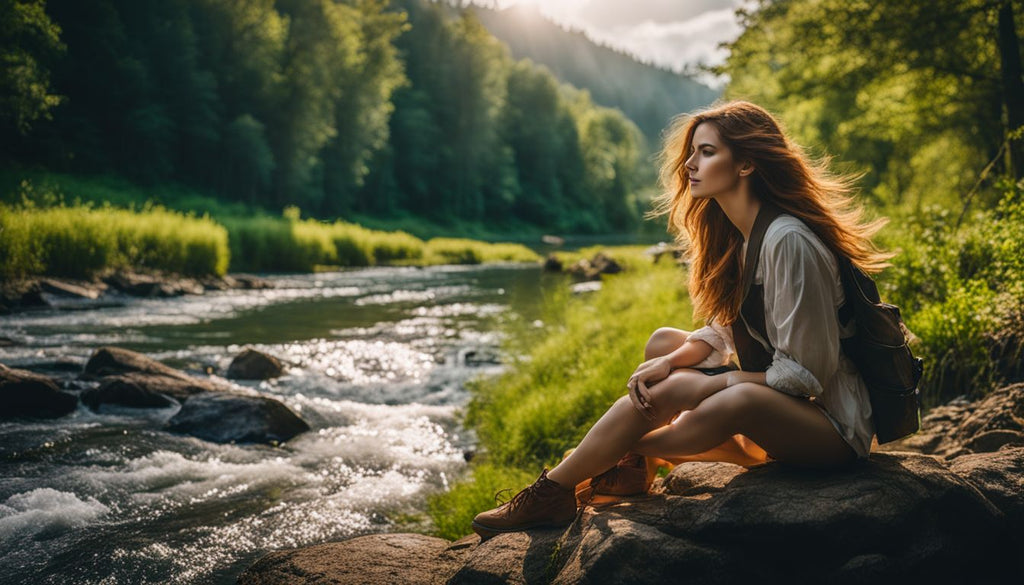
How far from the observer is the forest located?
38375mm

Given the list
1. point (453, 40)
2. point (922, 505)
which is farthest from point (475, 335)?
point (453, 40)

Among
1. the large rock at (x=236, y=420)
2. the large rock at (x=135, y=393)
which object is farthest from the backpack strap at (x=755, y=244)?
the large rock at (x=135, y=393)

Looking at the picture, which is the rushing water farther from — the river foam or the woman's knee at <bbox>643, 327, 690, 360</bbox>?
the woman's knee at <bbox>643, 327, 690, 360</bbox>

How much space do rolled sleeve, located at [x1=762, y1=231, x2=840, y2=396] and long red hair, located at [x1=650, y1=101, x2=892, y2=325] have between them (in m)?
0.24

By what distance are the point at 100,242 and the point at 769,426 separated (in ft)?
58.8

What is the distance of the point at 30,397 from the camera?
23.2ft

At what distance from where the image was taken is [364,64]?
5231 centimetres

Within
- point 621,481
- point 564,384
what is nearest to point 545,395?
point 564,384

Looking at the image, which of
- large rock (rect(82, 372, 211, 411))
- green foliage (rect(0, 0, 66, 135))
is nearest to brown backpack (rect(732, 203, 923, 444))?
large rock (rect(82, 372, 211, 411))

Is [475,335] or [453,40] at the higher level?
[453,40]

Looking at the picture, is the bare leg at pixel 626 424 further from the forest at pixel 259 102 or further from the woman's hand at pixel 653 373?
the forest at pixel 259 102

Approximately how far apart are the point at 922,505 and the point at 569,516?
1.53 meters

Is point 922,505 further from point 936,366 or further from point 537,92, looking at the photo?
point 537,92

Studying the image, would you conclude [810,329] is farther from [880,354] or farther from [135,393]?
[135,393]
